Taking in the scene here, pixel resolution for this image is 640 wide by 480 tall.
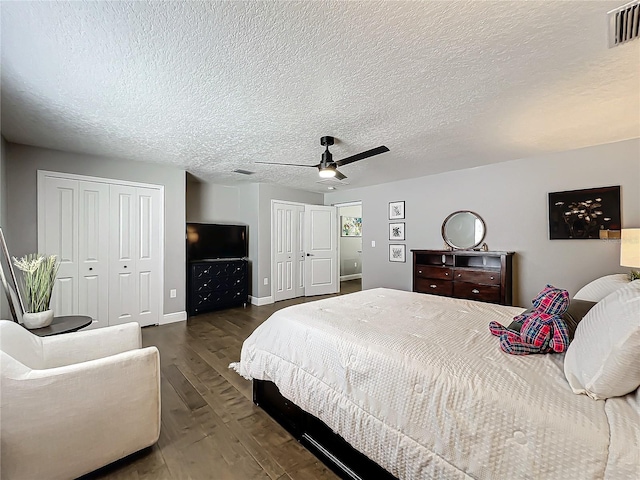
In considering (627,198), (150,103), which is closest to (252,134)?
(150,103)

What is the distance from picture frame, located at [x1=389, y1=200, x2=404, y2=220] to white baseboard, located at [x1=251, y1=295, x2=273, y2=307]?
2768mm

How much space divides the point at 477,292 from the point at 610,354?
306 cm

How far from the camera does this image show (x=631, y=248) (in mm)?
2254

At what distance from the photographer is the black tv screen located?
4.62 meters

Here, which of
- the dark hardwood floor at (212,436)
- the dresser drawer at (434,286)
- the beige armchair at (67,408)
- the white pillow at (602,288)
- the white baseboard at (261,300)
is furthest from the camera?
the white baseboard at (261,300)

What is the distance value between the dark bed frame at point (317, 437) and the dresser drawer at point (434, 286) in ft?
9.81

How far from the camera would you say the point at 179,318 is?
4234 mm

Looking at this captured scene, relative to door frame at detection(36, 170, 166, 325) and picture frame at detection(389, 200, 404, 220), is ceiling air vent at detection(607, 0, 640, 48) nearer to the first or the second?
picture frame at detection(389, 200, 404, 220)

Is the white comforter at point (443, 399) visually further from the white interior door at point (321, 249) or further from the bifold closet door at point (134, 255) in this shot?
the white interior door at point (321, 249)

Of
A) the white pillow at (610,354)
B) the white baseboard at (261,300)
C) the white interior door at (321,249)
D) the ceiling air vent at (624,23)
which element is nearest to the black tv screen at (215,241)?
the white baseboard at (261,300)

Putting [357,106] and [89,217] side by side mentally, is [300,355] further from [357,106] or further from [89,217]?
[89,217]

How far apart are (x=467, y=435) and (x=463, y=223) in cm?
373

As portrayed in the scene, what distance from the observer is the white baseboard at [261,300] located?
519cm

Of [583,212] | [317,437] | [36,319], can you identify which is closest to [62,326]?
[36,319]
